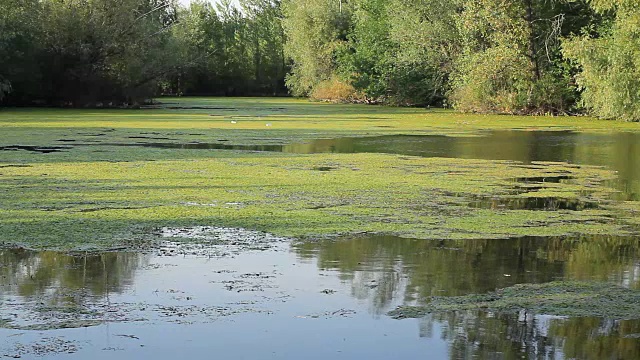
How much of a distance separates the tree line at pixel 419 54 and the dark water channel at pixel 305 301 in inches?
804

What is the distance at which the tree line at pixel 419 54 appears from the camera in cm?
2864

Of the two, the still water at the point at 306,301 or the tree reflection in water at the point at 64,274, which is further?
the tree reflection in water at the point at 64,274

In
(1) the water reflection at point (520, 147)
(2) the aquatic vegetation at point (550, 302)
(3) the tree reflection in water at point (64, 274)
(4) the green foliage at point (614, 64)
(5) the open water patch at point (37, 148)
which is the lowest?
(1) the water reflection at point (520, 147)

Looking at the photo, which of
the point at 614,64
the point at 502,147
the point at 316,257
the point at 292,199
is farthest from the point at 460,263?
the point at 614,64

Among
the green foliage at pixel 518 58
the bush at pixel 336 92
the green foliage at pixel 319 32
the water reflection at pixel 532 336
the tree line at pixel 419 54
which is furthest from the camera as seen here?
the green foliage at pixel 319 32

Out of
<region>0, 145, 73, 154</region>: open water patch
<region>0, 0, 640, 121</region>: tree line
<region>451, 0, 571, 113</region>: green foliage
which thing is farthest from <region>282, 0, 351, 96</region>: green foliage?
<region>0, 145, 73, 154</region>: open water patch

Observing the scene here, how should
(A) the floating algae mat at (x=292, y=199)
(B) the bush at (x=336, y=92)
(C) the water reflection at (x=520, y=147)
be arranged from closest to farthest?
(A) the floating algae mat at (x=292, y=199) → (C) the water reflection at (x=520, y=147) → (B) the bush at (x=336, y=92)

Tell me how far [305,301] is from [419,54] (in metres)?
35.5

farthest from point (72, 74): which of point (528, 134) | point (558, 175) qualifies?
point (558, 175)

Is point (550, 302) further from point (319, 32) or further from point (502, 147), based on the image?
point (319, 32)

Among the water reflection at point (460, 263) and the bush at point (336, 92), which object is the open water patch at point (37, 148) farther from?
the bush at point (336, 92)

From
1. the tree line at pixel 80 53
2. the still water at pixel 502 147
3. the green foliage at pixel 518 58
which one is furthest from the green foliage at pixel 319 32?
the still water at pixel 502 147

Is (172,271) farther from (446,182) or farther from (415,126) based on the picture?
(415,126)

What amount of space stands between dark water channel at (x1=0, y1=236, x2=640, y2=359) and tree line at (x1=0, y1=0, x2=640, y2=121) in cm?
2041
